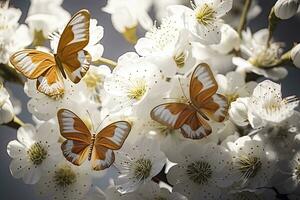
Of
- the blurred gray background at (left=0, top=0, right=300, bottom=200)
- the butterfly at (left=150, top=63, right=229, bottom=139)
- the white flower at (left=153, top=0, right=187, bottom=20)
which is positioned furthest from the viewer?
the blurred gray background at (left=0, top=0, right=300, bottom=200)

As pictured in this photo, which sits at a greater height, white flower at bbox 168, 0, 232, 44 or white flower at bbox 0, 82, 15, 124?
white flower at bbox 168, 0, 232, 44

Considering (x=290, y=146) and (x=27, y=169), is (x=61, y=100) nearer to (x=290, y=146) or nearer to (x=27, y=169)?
(x=27, y=169)

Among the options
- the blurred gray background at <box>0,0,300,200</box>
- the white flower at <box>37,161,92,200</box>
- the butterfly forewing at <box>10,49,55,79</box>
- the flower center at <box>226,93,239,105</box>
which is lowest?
the blurred gray background at <box>0,0,300,200</box>

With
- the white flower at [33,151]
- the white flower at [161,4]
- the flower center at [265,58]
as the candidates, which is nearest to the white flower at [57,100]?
the white flower at [33,151]

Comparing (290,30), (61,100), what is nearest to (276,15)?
(61,100)

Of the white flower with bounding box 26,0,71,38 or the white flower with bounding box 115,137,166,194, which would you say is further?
the white flower with bounding box 26,0,71,38

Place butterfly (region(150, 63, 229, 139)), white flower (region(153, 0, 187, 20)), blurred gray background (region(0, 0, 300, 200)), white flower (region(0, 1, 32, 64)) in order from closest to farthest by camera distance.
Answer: butterfly (region(150, 63, 229, 139))
white flower (region(0, 1, 32, 64))
white flower (region(153, 0, 187, 20))
blurred gray background (region(0, 0, 300, 200))

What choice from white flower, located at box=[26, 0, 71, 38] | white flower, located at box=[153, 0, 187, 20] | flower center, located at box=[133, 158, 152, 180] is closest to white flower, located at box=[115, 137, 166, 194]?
flower center, located at box=[133, 158, 152, 180]

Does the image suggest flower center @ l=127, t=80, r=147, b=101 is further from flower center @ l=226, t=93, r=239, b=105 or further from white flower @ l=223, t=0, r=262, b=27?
white flower @ l=223, t=0, r=262, b=27
